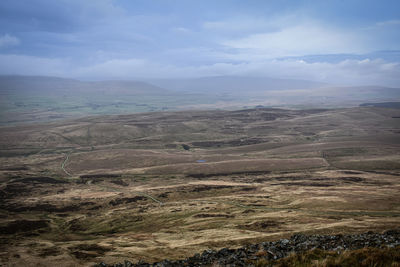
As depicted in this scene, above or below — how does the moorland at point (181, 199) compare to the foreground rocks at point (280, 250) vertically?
below

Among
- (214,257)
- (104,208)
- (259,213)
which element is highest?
(214,257)

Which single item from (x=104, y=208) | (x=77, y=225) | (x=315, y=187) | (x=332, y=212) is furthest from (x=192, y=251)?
(x=315, y=187)

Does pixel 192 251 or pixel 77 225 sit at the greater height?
pixel 192 251

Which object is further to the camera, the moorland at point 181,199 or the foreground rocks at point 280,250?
the moorland at point 181,199

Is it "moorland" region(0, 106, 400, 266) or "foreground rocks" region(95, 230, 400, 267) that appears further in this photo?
"moorland" region(0, 106, 400, 266)

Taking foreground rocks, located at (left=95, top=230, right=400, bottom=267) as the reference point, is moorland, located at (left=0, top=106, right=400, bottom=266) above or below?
below

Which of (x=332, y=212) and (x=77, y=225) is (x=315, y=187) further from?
(x=77, y=225)

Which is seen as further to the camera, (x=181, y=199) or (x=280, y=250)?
(x=181, y=199)

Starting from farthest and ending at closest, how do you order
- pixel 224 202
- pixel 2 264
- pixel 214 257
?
pixel 224 202 < pixel 2 264 < pixel 214 257

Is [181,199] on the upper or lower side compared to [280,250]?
lower

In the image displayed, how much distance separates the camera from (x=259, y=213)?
175ft

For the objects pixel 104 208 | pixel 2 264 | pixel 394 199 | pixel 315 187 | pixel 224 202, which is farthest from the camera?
pixel 315 187

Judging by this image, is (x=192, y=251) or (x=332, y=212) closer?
(x=192, y=251)

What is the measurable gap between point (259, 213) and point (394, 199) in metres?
30.6
